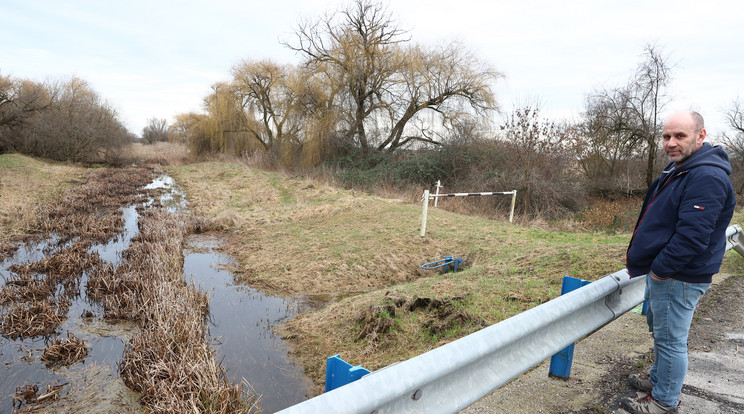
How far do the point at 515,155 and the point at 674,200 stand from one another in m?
15.3

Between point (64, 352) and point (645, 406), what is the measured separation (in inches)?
225

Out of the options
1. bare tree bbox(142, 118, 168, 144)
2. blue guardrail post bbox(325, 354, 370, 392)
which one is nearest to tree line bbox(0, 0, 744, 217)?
blue guardrail post bbox(325, 354, 370, 392)

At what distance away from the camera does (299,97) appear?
25156 millimetres

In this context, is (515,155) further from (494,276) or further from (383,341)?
(383,341)

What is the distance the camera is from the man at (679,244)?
7.91ft

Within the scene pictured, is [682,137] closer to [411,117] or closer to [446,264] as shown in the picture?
[446,264]

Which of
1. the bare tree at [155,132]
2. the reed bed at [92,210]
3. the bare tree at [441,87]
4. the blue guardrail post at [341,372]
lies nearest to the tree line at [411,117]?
the bare tree at [441,87]

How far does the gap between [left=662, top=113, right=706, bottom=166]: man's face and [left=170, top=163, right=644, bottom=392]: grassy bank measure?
2.88 metres

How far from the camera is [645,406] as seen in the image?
2.43 m

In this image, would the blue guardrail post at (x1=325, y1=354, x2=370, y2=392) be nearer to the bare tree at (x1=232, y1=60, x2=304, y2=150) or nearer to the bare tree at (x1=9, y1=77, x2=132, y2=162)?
the bare tree at (x1=232, y1=60, x2=304, y2=150)

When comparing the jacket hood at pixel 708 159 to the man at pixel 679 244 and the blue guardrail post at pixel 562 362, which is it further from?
the blue guardrail post at pixel 562 362

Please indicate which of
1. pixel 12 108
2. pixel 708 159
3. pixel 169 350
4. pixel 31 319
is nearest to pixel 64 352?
pixel 31 319

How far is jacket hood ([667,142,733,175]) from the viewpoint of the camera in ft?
8.02

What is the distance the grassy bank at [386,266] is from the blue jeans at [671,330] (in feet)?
7.82
